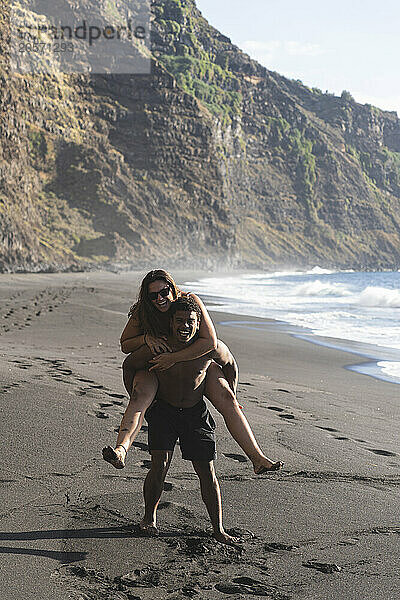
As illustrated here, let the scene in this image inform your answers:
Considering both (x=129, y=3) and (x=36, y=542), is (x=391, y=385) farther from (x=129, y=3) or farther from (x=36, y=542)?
(x=129, y=3)

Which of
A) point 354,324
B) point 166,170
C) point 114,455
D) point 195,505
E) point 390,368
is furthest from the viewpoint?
point 166,170

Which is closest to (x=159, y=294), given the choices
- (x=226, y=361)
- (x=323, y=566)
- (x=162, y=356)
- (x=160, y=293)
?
(x=160, y=293)

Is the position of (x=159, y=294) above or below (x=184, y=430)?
above

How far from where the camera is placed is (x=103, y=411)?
6.01 metres

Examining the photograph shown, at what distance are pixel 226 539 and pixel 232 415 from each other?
0.65 meters

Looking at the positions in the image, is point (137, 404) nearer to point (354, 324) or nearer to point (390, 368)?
point (390, 368)

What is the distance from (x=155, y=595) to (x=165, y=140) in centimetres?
9801

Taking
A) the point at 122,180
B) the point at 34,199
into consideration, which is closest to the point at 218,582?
the point at 34,199

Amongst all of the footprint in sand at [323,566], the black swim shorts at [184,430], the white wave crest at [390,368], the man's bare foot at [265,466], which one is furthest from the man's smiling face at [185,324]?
the white wave crest at [390,368]

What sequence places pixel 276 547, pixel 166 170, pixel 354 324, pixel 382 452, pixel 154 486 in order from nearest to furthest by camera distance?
1. pixel 276 547
2. pixel 154 486
3. pixel 382 452
4. pixel 354 324
5. pixel 166 170

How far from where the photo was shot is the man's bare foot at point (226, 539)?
11.3 feet

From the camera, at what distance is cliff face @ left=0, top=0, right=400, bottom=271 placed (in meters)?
72.0

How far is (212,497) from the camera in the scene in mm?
3543

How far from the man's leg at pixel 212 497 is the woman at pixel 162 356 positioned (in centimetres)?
23
